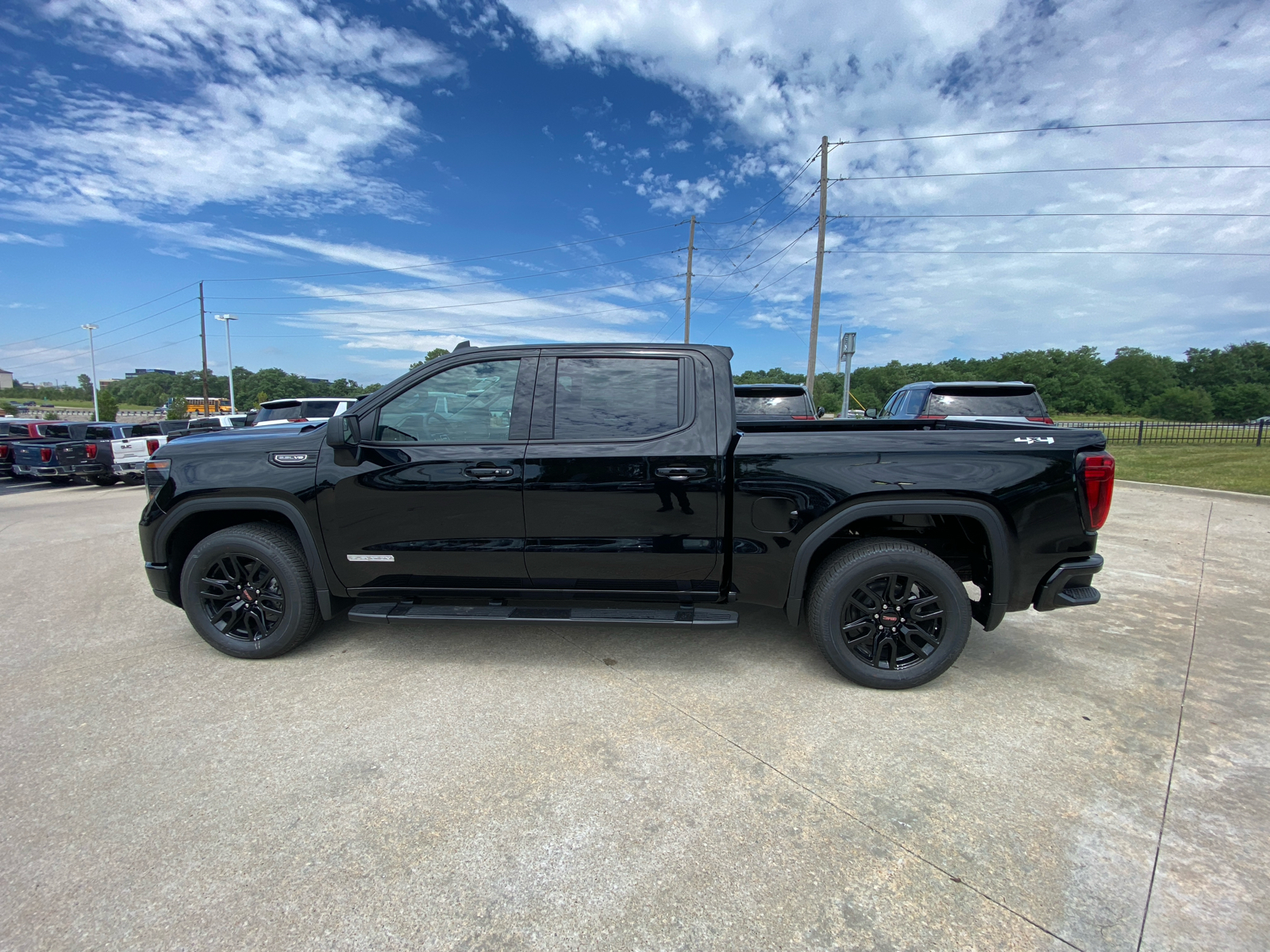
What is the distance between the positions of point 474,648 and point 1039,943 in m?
3.00

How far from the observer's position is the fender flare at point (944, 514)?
2969mm

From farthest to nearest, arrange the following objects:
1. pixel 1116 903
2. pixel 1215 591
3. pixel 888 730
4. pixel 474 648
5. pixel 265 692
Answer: pixel 1215 591 → pixel 474 648 → pixel 265 692 → pixel 888 730 → pixel 1116 903

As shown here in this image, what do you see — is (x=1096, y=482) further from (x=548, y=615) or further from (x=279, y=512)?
(x=279, y=512)

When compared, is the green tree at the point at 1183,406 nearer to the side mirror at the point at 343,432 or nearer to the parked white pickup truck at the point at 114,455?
the side mirror at the point at 343,432

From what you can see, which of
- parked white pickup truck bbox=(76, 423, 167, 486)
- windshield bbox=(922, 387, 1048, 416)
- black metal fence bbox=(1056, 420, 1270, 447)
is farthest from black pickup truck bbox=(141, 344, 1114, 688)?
black metal fence bbox=(1056, 420, 1270, 447)

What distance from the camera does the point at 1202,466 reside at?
12.6 m

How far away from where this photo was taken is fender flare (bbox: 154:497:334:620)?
3.36 meters

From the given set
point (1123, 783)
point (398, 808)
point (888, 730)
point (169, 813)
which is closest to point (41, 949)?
point (169, 813)

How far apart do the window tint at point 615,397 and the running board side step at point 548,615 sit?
0.98 m

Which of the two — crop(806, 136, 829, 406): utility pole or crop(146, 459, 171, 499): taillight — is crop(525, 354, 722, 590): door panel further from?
crop(806, 136, 829, 406): utility pole

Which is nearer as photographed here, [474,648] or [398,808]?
[398,808]

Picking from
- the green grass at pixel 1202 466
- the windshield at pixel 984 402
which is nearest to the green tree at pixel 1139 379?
the green grass at pixel 1202 466

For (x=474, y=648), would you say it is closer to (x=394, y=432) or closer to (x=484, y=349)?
(x=394, y=432)

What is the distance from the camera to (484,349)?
3.40 m
